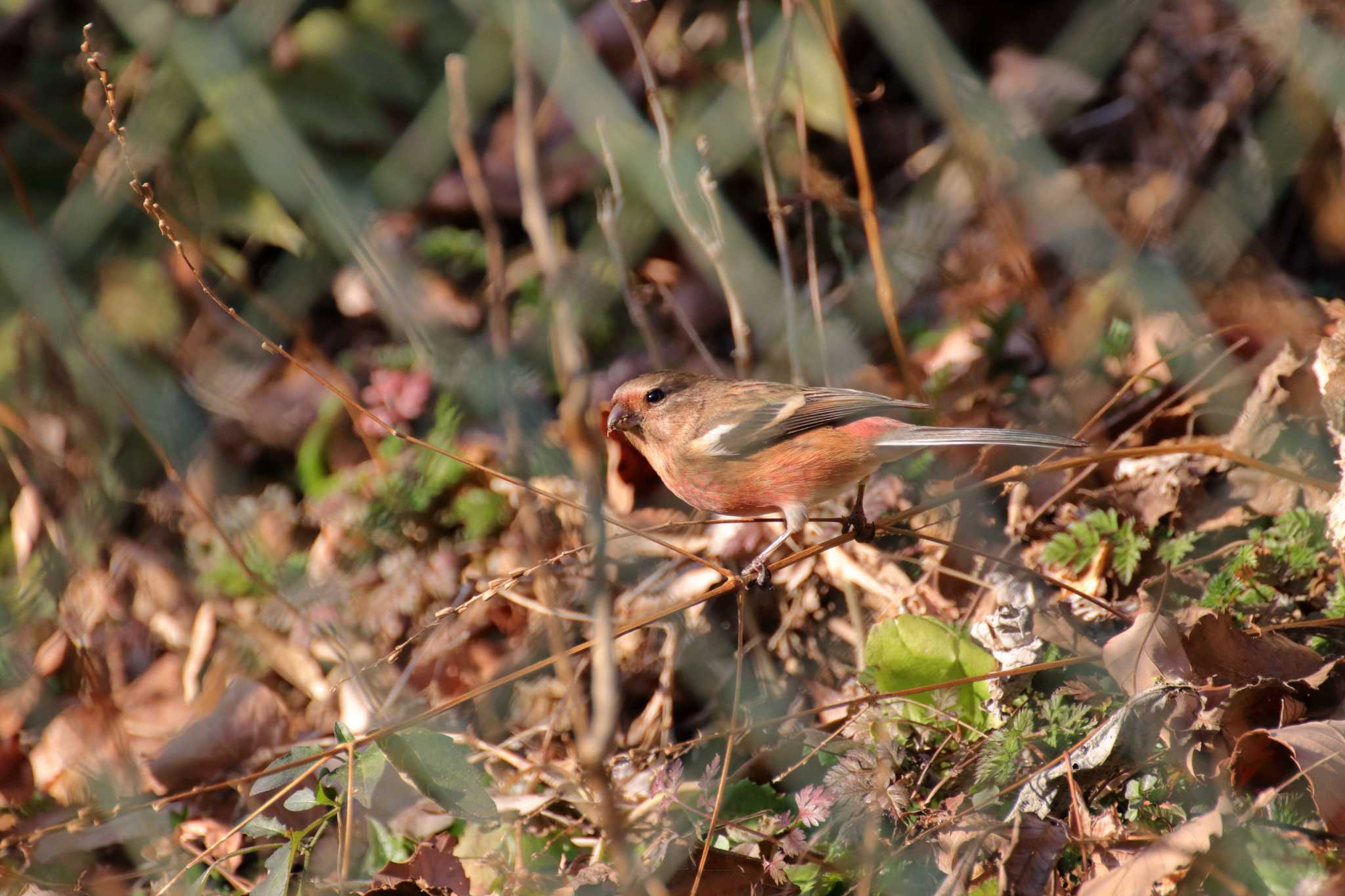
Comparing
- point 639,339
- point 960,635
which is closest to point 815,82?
point 639,339

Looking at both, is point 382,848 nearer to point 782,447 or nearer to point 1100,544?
point 782,447

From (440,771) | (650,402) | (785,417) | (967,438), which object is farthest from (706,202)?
(440,771)

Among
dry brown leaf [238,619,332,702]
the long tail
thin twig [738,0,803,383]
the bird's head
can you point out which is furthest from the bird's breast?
dry brown leaf [238,619,332,702]

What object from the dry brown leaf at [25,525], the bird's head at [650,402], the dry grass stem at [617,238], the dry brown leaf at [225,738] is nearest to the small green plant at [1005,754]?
the bird's head at [650,402]

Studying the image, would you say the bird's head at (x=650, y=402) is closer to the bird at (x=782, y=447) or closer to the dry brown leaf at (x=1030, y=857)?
the bird at (x=782, y=447)

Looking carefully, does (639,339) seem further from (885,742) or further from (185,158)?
(885,742)

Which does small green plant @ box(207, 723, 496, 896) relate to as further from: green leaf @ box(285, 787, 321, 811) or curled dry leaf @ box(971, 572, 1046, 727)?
curled dry leaf @ box(971, 572, 1046, 727)

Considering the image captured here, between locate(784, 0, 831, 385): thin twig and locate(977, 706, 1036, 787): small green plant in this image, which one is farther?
locate(784, 0, 831, 385): thin twig
